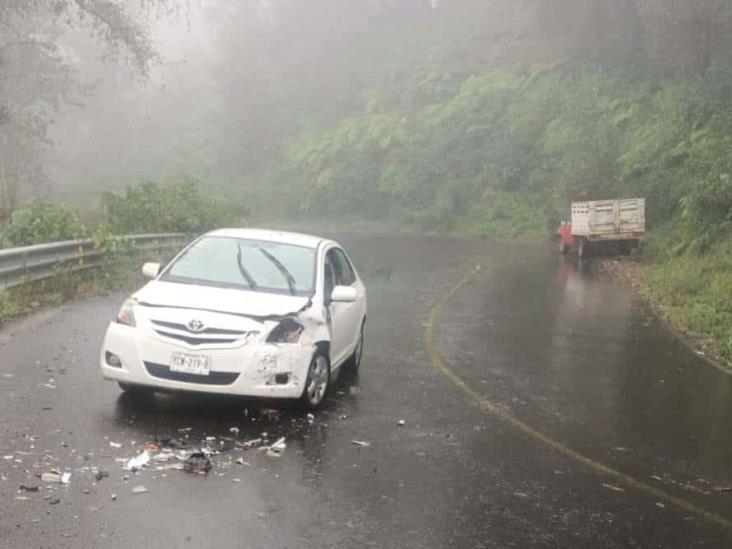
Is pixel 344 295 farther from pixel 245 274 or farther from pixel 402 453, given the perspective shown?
pixel 402 453

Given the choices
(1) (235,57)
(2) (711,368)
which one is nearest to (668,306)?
(2) (711,368)

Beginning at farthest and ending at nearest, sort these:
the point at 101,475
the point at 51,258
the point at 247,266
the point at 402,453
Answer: the point at 51,258
the point at 247,266
the point at 402,453
the point at 101,475

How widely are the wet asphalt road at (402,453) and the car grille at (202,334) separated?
0.67 meters

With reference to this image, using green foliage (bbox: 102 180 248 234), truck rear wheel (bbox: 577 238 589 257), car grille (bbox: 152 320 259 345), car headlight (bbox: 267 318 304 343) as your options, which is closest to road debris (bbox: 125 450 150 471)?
car grille (bbox: 152 320 259 345)

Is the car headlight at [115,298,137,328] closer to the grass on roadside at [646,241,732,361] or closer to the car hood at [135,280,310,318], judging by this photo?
the car hood at [135,280,310,318]

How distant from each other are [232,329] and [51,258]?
8.77m

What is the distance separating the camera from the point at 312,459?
701 cm

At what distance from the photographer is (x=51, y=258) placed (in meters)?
15.6

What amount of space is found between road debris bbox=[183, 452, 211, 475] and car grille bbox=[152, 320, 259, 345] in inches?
49.3

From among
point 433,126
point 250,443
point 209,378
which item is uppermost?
point 433,126

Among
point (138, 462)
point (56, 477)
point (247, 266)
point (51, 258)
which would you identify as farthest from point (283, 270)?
point (51, 258)

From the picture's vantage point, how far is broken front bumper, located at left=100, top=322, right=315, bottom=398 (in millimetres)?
7832

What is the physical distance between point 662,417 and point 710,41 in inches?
1243

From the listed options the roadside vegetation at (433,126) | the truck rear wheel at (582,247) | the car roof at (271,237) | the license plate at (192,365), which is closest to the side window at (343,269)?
the car roof at (271,237)
